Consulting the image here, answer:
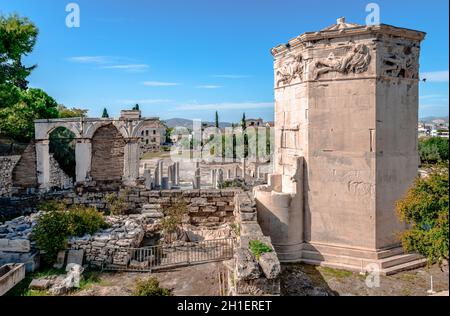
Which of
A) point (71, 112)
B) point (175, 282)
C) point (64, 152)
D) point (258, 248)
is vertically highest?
point (71, 112)

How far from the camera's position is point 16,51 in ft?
54.3

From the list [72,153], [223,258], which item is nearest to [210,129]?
[72,153]

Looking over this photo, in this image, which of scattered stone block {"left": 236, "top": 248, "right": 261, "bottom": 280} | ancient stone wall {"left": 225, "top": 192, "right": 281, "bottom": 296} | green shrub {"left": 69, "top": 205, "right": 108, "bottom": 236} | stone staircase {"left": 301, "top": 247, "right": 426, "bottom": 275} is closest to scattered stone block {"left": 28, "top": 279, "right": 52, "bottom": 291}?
green shrub {"left": 69, "top": 205, "right": 108, "bottom": 236}

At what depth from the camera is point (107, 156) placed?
17453 mm

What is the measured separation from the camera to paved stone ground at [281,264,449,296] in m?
6.93

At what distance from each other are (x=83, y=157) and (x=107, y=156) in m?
1.20

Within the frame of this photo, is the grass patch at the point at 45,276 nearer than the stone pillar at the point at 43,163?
Yes

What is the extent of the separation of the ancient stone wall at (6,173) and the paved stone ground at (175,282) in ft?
37.5

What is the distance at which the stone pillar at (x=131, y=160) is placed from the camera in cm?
1702

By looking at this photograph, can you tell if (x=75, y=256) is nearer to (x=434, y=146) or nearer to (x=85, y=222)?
(x=85, y=222)

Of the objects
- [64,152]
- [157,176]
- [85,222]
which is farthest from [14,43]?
[85,222]

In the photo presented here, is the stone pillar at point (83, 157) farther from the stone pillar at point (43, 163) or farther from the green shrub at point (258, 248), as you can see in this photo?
the green shrub at point (258, 248)

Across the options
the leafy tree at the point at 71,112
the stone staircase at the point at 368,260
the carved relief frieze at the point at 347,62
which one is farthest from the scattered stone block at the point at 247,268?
the leafy tree at the point at 71,112
